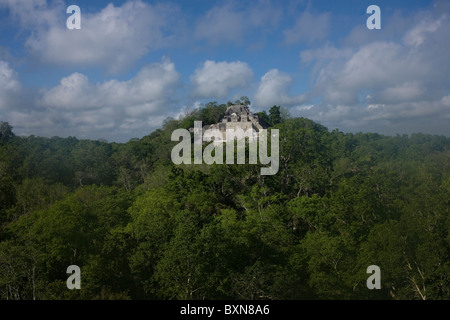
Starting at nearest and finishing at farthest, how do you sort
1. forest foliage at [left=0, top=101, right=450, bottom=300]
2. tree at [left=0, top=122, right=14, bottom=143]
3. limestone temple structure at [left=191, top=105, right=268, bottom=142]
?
forest foliage at [left=0, top=101, right=450, bottom=300]
tree at [left=0, top=122, right=14, bottom=143]
limestone temple structure at [left=191, top=105, right=268, bottom=142]

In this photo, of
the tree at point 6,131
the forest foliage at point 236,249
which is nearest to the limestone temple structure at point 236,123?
the tree at point 6,131

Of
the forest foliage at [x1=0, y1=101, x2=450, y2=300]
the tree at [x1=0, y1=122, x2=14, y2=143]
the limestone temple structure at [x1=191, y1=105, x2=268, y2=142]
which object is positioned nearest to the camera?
the forest foliage at [x1=0, y1=101, x2=450, y2=300]

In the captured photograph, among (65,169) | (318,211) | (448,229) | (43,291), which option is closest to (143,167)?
(65,169)

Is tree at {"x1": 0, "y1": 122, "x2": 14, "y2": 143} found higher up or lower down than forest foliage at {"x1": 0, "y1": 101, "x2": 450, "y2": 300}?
higher up

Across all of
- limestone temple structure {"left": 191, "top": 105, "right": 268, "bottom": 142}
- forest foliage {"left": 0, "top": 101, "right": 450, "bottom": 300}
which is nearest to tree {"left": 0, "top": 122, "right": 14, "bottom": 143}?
limestone temple structure {"left": 191, "top": 105, "right": 268, "bottom": 142}

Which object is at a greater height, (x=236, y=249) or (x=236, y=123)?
(x=236, y=123)

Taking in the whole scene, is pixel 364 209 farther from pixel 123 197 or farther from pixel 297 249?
pixel 123 197

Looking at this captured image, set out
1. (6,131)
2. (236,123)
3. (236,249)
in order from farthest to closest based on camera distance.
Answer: (236,123) → (6,131) → (236,249)

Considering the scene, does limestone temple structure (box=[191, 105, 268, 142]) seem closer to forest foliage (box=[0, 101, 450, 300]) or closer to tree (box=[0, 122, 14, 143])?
tree (box=[0, 122, 14, 143])

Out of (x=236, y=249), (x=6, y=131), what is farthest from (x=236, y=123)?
Answer: (x=236, y=249)

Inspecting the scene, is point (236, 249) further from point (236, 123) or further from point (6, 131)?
point (6, 131)
